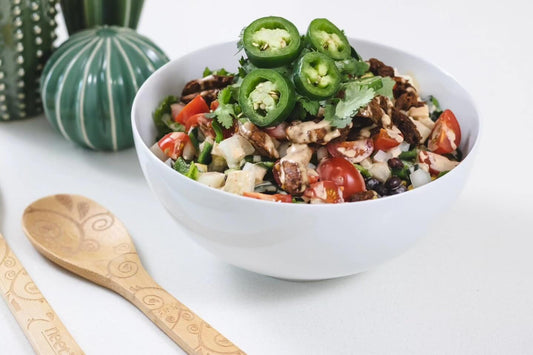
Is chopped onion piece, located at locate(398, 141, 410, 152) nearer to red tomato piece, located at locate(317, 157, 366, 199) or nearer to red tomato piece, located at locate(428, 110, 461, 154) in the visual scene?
red tomato piece, located at locate(428, 110, 461, 154)

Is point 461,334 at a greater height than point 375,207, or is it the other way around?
point 375,207

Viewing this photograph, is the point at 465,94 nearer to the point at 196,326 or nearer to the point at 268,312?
the point at 268,312

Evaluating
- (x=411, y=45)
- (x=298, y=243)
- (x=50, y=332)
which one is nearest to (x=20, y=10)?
(x=50, y=332)

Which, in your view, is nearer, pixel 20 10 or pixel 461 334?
pixel 461 334

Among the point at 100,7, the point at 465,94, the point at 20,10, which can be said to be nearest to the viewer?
the point at 465,94

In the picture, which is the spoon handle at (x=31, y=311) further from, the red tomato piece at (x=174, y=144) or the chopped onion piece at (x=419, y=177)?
the chopped onion piece at (x=419, y=177)

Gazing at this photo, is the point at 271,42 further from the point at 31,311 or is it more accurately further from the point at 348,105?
the point at 31,311

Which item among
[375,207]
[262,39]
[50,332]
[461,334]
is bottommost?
[50,332]

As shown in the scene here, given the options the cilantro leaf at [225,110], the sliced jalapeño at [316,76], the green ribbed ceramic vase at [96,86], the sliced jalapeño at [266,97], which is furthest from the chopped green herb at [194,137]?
the green ribbed ceramic vase at [96,86]
